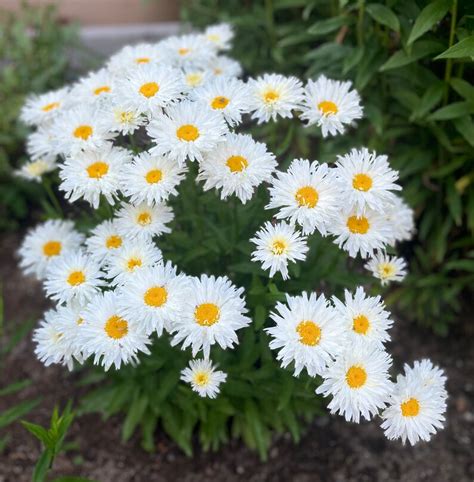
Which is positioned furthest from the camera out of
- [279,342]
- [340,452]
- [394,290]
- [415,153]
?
[394,290]

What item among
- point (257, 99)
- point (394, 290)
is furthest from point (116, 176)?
point (394, 290)

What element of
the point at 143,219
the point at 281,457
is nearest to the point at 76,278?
the point at 143,219

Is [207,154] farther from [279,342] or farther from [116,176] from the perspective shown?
[279,342]

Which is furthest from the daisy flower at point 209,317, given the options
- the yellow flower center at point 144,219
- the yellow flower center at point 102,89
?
the yellow flower center at point 102,89

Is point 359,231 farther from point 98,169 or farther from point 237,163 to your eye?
point 98,169

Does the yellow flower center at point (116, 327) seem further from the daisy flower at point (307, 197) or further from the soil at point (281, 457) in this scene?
the soil at point (281, 457)

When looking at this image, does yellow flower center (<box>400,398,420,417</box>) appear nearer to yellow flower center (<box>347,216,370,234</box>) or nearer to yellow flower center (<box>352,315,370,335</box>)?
yellow flower center (<box>352,315,370,335</box>)

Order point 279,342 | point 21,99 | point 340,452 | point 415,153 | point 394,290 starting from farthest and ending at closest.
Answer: point 21,99, point 394,290, point 415,153, point 340,452, point 279,342
